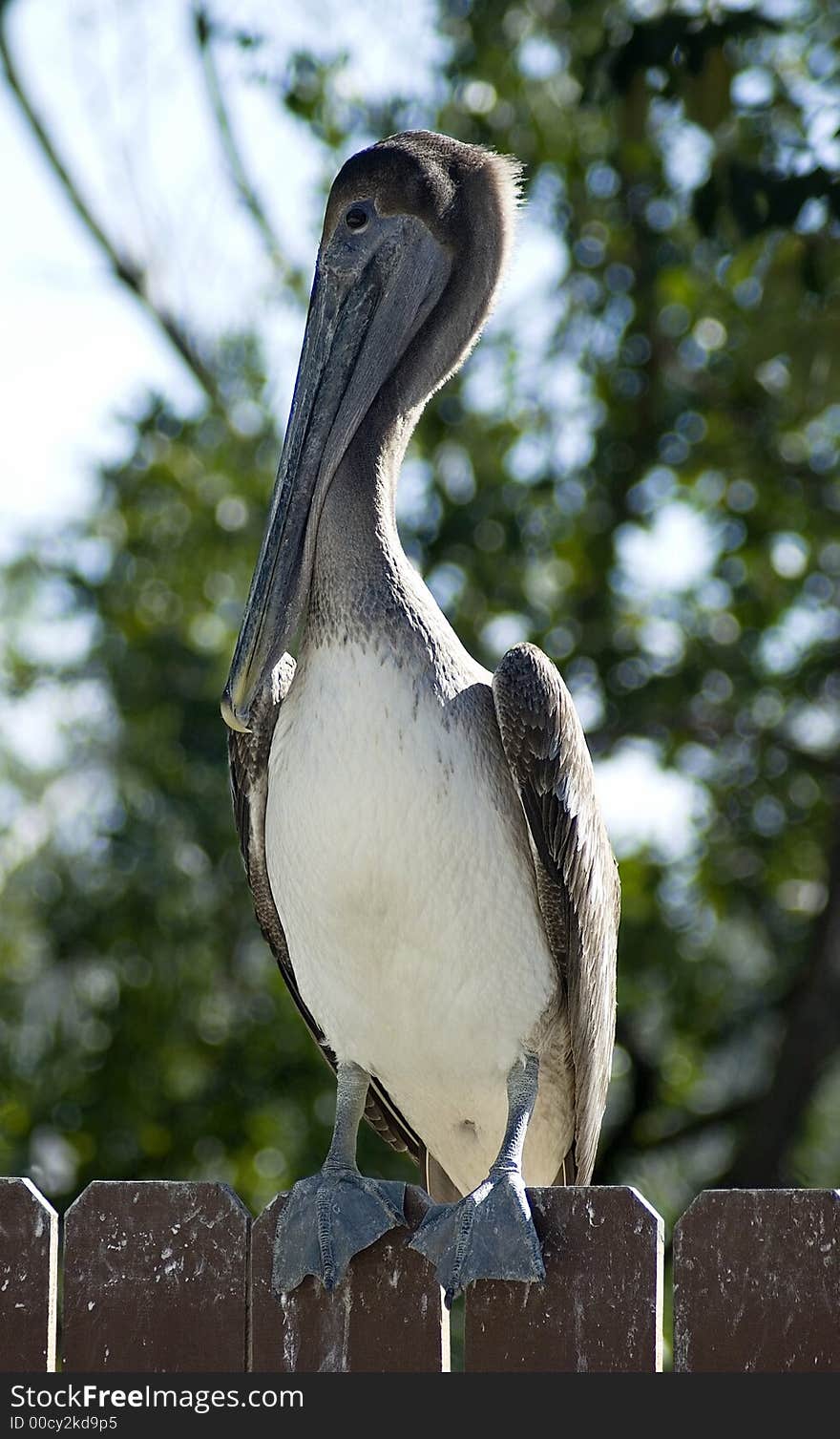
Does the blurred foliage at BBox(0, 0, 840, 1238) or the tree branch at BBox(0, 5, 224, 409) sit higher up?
the tree branch at BBox(0, 5, 224, 409)

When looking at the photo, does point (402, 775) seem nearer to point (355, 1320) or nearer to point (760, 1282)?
point (355, 1320)

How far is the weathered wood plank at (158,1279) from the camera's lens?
2.62m

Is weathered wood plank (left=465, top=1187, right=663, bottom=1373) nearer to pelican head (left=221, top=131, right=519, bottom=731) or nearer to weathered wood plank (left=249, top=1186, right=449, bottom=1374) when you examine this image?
weathered wood plank (left=249, top=1186, right=449, bottom=1374)

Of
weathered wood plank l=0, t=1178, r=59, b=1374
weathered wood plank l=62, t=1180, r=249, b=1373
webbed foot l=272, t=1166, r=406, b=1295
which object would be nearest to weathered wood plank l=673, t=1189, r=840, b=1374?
webbed foot l=272, t=1166, r=406, b=1295

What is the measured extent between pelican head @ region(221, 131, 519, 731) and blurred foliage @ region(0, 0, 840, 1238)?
10.4 ft

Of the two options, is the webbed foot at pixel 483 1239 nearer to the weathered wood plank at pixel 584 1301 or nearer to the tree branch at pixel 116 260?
the weathered wood plank at pixel 584 1301

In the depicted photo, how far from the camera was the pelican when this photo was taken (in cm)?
312

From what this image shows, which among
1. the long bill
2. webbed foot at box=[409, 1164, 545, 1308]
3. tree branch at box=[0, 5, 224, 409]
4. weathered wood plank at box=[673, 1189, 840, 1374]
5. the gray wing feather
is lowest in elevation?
weathered wood plank at box=[673, 1189, 840, 1374]

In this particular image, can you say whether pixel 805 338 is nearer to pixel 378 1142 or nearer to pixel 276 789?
pixel 276 789

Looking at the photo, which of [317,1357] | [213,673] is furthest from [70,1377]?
[213,673]

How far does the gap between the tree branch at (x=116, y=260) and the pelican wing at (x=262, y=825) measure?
4650 millimetres

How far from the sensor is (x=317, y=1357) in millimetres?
2627

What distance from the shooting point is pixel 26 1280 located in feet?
8.63

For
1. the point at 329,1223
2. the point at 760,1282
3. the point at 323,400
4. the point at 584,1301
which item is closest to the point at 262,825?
the point at 323,400
